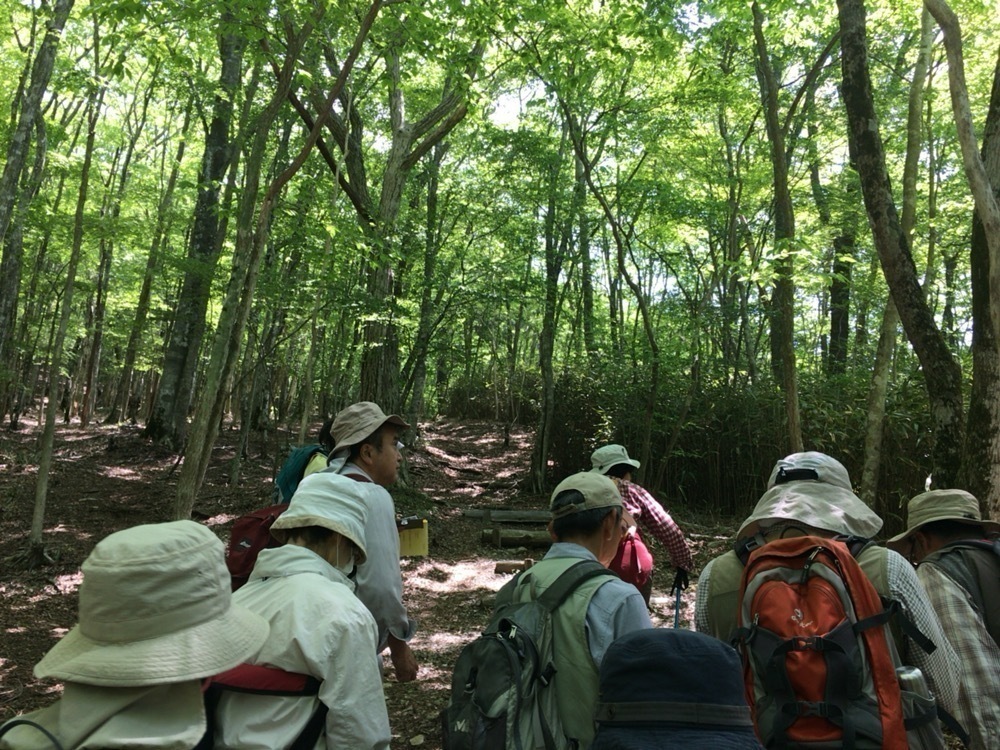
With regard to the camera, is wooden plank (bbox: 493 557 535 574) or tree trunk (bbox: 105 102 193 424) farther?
tree trunk (bbox: 105 102 193 424)

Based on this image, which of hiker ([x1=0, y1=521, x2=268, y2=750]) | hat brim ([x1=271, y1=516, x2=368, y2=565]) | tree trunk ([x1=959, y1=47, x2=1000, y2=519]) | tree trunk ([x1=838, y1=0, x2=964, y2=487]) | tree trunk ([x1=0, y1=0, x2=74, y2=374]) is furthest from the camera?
tree trunk ([x1=0, y1=0, x2=74, y2=374])

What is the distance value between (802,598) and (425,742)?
3.58 metres

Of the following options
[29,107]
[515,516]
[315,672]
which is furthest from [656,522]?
[29,107]

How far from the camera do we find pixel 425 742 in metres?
4.71

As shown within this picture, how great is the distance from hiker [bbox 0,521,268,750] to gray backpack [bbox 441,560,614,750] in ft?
2.58

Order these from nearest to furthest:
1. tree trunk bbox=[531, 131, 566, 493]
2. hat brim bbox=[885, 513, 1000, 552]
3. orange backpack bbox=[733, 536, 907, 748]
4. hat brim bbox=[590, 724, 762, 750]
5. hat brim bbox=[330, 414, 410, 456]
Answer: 1. hat brim bbox=[590, 724, 762, 750]
2. orange backpack bbox=[733, 536, 907, 748]
3. hat brim bbox=[885, 513, 1000, 552]
4. hat brim bbox=[330, 414, 410, 456]
5. tree trunk bbox=[531, 131, 566, 493]

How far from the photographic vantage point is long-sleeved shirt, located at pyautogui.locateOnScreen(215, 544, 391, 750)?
1.71m

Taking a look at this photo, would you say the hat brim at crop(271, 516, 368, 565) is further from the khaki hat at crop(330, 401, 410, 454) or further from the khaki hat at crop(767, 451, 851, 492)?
the khaki hat at crop(767, 451, 851, 492)

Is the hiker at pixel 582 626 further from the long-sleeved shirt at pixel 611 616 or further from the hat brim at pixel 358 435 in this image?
the hat brim at pixel 358 435

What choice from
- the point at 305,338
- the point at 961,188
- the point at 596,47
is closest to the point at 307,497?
the point at 596,47

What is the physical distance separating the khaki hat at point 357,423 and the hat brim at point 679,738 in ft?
7.45

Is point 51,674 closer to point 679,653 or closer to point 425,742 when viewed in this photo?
point 679,653

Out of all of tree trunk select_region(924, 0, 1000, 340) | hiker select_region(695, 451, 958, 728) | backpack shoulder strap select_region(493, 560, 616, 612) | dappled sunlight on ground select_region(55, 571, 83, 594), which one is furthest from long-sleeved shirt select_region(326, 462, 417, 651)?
dappled sunlight on ground select_region(55, 571, 83, 594)

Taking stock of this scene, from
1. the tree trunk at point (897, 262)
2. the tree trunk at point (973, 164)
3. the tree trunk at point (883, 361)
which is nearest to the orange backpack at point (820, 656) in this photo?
the tree trunk at point (973, 164)
